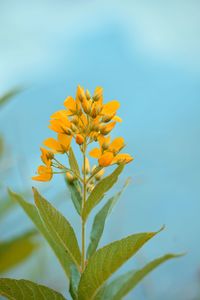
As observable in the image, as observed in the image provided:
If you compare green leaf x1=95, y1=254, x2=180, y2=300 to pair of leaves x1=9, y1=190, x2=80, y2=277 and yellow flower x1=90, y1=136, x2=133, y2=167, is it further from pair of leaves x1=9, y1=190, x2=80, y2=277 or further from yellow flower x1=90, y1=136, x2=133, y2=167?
yellow flower x1=90, y1=136, x2=133, y2=167

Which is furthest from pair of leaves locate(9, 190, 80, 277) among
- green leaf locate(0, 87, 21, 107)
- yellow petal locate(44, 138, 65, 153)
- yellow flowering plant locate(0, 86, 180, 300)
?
green leaf locate(0, 87, 21, 107)

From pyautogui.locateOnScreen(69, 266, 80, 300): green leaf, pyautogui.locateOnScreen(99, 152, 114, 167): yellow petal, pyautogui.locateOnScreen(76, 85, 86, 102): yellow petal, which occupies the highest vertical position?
pyautogui.locateOnScreen(76, 85, 86, 102): yellow petal

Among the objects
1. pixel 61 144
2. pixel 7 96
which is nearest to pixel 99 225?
pixel 61 144

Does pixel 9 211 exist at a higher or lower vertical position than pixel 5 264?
higher

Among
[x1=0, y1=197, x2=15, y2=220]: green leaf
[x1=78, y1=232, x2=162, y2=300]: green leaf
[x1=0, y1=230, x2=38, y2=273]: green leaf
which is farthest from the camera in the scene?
[x1=0, y1=197, x2=15, y2=220]: green leaf

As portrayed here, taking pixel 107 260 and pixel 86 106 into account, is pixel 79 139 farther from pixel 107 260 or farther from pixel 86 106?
pixel 107 260

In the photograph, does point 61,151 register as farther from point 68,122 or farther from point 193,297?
Result: point 193,297

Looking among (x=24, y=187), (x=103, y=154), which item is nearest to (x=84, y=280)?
(x=103, y=154)
